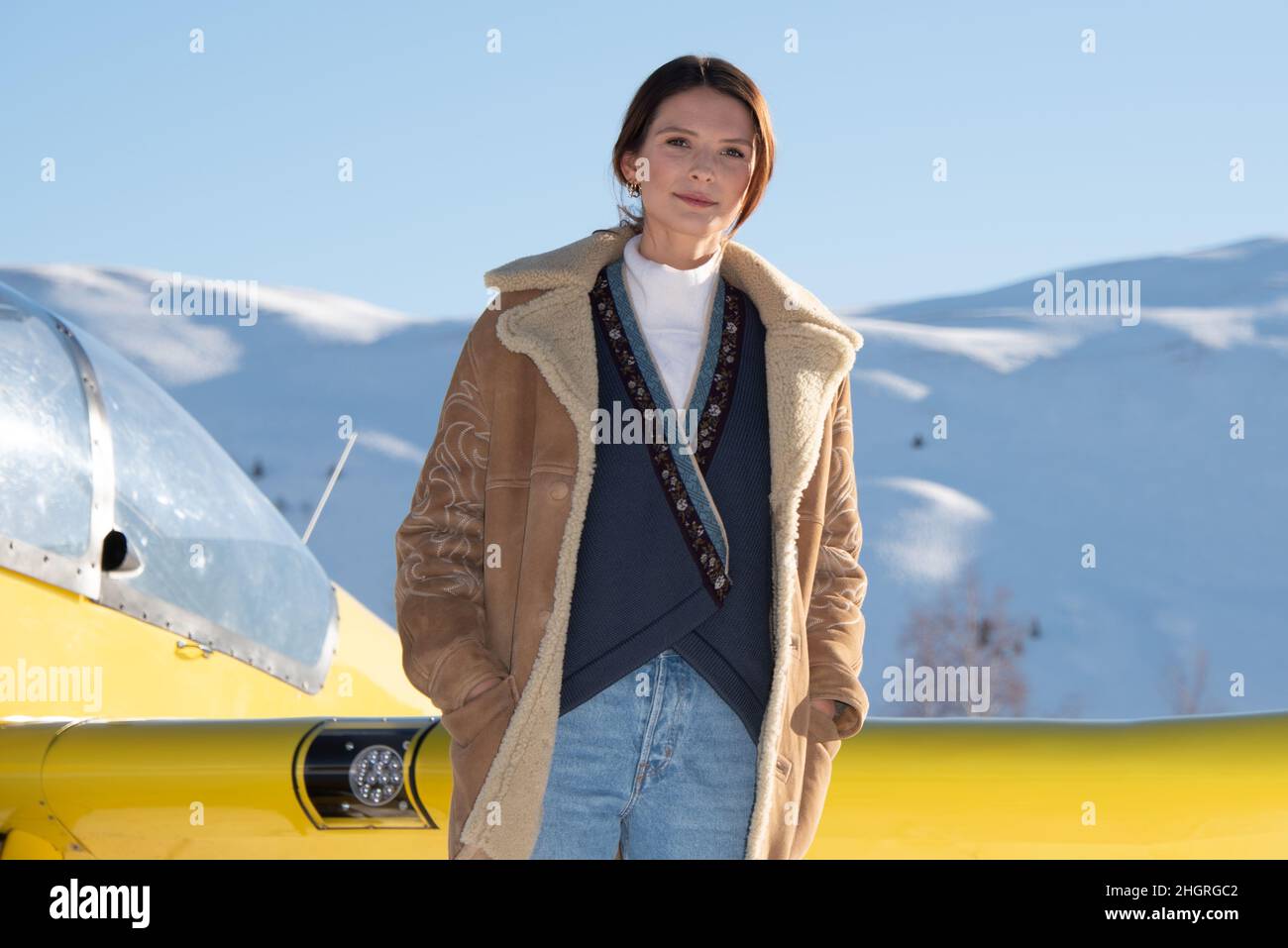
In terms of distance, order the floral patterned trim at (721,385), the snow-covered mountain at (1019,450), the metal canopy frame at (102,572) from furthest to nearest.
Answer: the snow-covered mountain at (1019,450)
the metal canopy frame at (102,572)
the floral patterned trim at (721,385)

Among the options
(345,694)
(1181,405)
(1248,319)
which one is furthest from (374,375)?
(345,694)

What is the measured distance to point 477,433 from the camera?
2242 mm

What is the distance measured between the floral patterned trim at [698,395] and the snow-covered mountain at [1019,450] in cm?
3041

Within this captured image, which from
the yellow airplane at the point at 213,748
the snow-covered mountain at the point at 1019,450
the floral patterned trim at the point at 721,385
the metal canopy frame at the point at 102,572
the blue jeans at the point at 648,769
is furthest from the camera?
the snow-covered mountain at the point at 1019,450

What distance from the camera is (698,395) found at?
7.27 feet

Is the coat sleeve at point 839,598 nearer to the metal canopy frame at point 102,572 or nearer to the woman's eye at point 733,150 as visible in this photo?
the woman's eye at point 733,150

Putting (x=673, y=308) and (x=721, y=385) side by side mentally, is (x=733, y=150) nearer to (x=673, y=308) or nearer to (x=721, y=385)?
(x=673, y=308)

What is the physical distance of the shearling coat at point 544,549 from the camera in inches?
83.6

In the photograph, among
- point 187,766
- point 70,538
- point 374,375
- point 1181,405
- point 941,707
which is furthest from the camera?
point 374,375

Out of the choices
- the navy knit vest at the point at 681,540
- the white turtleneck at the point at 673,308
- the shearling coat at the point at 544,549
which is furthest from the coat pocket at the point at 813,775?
the white turtleneck at the point at 673,308

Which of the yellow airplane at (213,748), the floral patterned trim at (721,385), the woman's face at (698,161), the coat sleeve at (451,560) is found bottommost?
the yellow airplane at (213,748)

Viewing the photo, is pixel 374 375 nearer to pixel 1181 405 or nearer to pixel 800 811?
pixel 1181 405

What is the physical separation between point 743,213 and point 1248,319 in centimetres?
A: 6781

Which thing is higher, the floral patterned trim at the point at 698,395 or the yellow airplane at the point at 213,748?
the floral patterned trim at the point at 698,395
